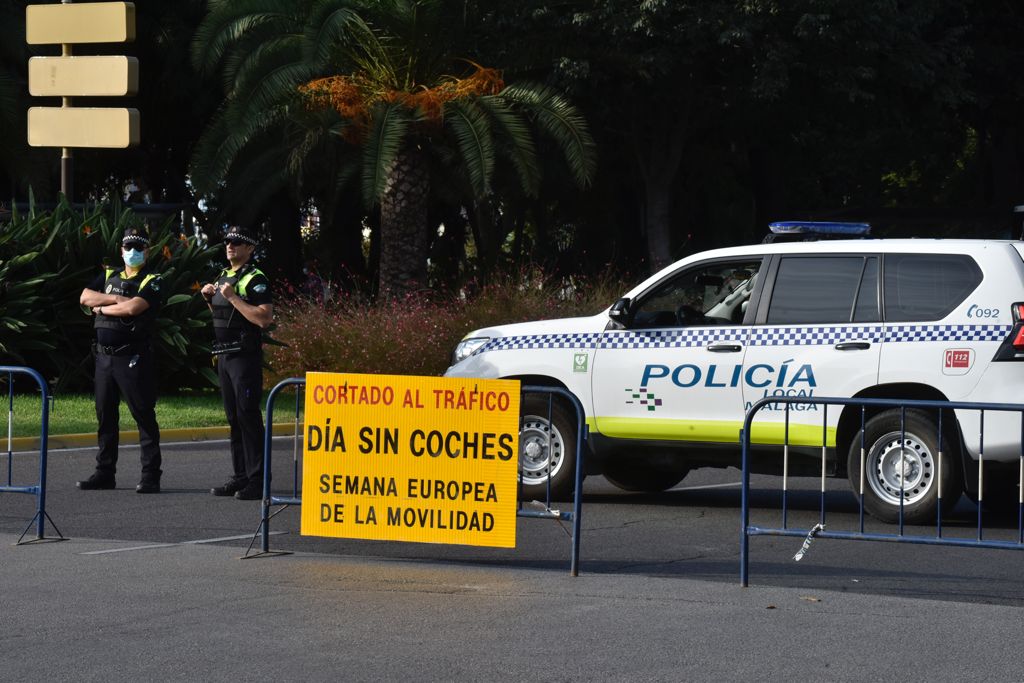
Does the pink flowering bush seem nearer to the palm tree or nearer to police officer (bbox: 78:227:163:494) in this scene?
the palm tree

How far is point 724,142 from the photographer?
4169 cm

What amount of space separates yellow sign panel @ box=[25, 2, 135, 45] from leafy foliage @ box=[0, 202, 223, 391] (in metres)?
2.12

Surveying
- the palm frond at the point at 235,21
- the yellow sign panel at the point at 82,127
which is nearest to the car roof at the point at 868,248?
the yellow sign panel at the point at 82,127

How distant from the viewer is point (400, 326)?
76.5 ft

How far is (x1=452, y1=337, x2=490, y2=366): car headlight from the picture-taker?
12727 millimetres

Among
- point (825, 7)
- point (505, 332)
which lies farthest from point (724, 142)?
point (505, 332)

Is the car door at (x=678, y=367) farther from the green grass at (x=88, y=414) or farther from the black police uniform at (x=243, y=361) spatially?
the green grass at (x=88, y=414)

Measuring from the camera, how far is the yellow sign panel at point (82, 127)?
20.2 m

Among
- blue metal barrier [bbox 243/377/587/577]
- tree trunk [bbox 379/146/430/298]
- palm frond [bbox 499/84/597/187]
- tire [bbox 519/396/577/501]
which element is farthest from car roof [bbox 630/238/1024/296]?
palm frond [bbox 499/84/597/187]

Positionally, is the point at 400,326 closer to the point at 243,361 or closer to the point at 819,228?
the point at 819,228

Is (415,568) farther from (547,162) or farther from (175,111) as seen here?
(175,111)

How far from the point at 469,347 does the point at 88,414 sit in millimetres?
6961

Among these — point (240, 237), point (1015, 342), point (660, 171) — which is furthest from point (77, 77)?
point (660, 171)

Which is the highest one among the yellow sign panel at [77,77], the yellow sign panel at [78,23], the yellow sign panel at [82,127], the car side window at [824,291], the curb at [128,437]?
the yellow sign panel at [78,23]
